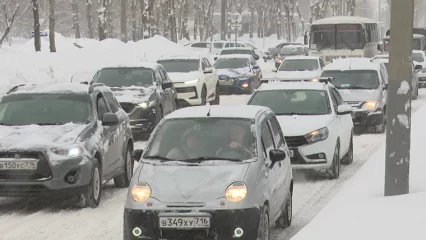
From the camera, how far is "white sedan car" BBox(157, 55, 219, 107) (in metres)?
26.0

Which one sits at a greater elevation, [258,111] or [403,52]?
[403,52]

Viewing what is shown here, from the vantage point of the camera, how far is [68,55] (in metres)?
37.0

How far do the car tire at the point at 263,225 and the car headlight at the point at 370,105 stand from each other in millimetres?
12647

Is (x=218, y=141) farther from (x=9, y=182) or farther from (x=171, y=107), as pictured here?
(x=171, y=107)

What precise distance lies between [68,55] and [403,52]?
1148 inches

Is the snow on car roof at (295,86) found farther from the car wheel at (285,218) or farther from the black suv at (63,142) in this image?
the car wheel at (285,218)

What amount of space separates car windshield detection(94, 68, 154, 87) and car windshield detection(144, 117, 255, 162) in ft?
35.4

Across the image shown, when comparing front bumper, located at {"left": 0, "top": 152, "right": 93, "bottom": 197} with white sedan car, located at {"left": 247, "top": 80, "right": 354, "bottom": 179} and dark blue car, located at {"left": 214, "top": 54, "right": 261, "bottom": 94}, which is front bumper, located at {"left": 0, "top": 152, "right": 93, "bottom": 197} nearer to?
white sedan car, located at {"left": 247, "top": 80, "right": 354, "bottom": 179}

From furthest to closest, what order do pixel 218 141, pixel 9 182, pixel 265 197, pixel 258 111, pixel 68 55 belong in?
pixel 68 55 → pixel 9 182 → pixel 258 111 → pixel 218 141 → pixel 265 197

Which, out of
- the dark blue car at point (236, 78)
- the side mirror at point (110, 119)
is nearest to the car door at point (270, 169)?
the side mirror at point (110, 119)

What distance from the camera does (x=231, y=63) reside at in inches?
1387

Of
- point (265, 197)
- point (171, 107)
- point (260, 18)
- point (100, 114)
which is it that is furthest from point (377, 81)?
point (260, 18)

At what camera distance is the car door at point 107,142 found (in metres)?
12.1

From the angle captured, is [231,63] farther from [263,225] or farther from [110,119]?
[263,225]
